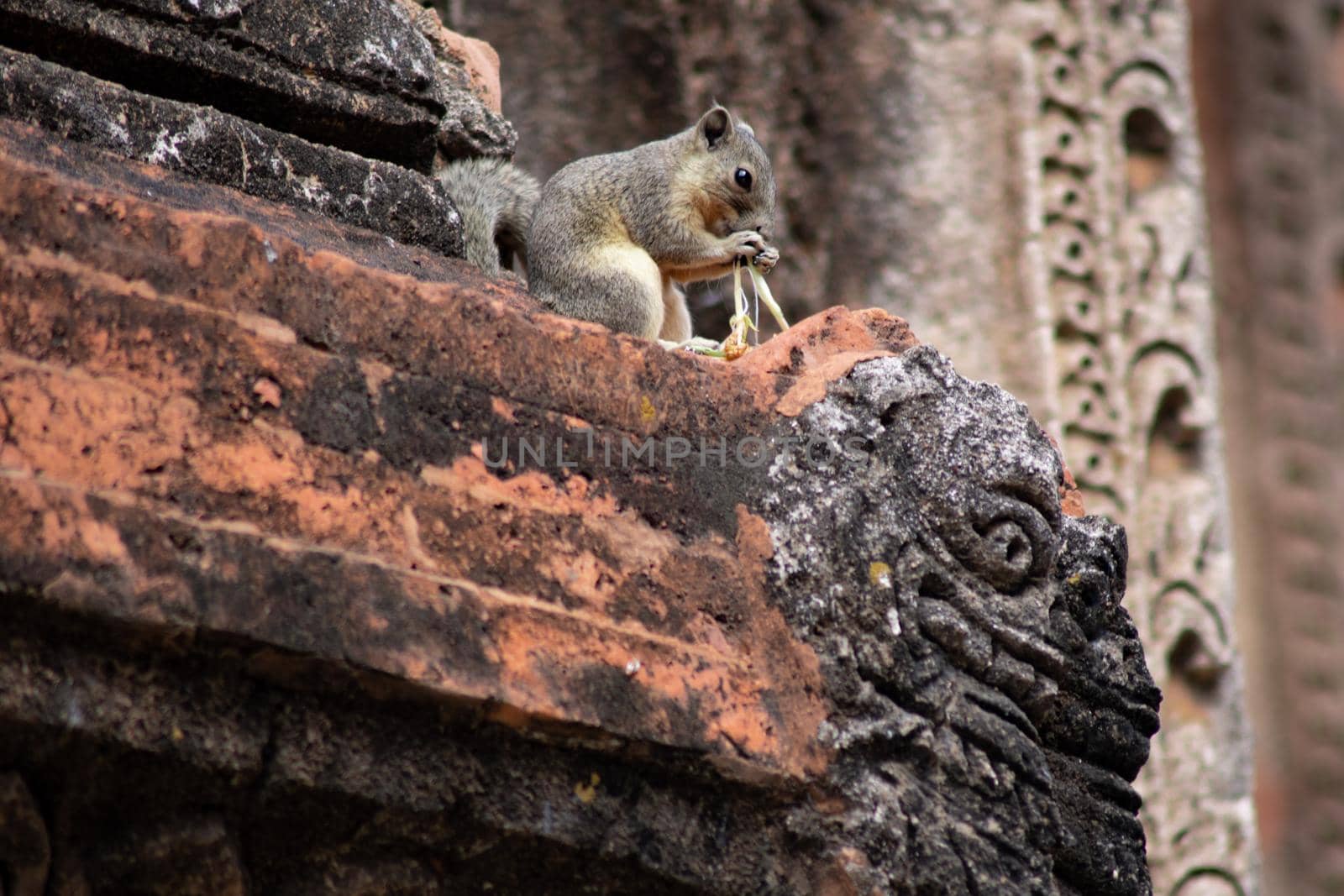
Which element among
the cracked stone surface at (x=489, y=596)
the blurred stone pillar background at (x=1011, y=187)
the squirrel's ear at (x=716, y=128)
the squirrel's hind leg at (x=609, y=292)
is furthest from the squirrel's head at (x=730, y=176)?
the cracked stone surface at (x=489, y=596)

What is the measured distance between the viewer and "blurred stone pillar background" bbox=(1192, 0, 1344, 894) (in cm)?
532

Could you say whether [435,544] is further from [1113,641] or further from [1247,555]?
[1247,555]

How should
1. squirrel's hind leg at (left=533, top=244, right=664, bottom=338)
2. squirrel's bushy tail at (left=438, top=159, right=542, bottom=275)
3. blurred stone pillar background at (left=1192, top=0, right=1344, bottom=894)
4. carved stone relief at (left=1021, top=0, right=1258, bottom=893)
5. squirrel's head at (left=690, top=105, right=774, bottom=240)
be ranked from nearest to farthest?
squirrel's bushy tail at (left=438, top=159, right=542, bottom=275), squirrel's hind leg at (left=533, top=244, right=664, bottom=338), squirrel's head at (left=690, top=105, right=774, bottom=240), carved stone relief at (left=1021, top=0, right=1258, bottom=893), blurred stone pillar background at (left=1192, top=0, right=1344, bottom=894)

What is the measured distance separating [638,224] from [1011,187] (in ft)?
3.86

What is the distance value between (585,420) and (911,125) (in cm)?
255

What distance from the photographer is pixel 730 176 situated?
364 cm

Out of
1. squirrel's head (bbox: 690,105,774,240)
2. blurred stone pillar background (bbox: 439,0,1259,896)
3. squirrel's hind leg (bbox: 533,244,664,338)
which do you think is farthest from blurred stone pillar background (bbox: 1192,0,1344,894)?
squirrel's hind leg (bbox: 533,244,664,338)

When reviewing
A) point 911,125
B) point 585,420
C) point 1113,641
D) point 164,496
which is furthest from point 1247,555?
point 164,496

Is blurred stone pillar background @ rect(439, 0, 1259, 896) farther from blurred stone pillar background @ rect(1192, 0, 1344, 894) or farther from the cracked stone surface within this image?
the cracked stone surface

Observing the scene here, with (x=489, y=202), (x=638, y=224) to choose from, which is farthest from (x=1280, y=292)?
(x=489, y=202)

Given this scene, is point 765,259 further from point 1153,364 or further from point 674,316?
point 1153,364

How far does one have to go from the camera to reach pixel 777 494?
1.96m

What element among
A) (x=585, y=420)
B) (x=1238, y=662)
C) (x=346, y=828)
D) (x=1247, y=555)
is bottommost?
(x=346, y=828)

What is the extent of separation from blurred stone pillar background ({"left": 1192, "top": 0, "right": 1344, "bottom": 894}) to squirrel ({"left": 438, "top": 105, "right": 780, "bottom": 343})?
2.28 m
